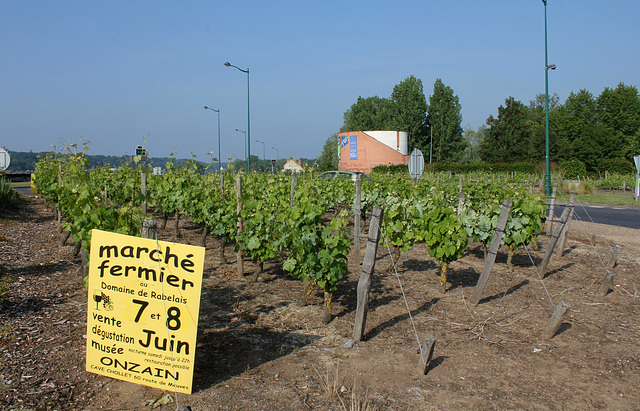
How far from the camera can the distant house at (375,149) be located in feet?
164

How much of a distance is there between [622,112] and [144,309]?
6098cm

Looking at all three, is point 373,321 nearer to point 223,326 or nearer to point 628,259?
point 223,326

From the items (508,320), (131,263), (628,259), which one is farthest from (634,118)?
(131,263)

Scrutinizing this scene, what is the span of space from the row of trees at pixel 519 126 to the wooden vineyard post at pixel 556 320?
43.6 m

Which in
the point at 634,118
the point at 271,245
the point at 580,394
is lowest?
the point at 580,394

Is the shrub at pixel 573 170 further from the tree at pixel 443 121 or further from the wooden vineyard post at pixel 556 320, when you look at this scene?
the wooden vineyard post at pixel 556 320

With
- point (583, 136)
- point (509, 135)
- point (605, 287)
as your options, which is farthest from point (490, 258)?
point (583, 136)

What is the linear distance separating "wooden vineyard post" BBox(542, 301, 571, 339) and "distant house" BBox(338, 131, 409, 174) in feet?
148

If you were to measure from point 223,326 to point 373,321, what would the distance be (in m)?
1.57

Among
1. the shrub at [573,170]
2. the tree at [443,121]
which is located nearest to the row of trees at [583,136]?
the tree at [443,121]

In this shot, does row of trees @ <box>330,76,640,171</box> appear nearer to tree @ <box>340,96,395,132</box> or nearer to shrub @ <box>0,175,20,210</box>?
tree @ <box>340,96,395,132</box>

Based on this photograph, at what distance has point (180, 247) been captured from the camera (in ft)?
10.9

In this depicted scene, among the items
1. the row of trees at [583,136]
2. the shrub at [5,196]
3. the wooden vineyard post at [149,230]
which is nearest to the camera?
the wooden vineyard post at [149,230]

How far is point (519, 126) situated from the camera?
50.1 metres
